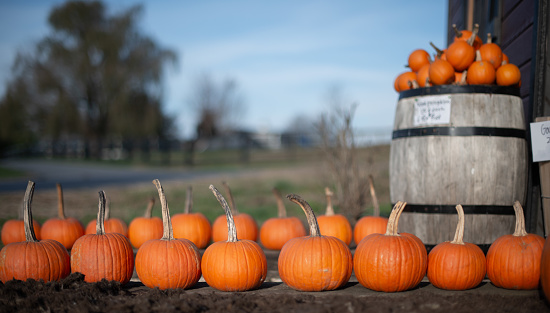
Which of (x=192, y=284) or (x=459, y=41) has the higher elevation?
(x=459, y=41)

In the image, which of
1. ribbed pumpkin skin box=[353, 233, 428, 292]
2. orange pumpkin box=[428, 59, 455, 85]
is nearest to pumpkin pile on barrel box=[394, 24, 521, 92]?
orange pumpkin box=[428, 59, 455, 85]

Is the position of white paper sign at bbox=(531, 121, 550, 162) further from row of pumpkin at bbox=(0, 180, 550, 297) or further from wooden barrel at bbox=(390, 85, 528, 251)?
row of pumpkin at bbox=(0, 180, 550, 297)

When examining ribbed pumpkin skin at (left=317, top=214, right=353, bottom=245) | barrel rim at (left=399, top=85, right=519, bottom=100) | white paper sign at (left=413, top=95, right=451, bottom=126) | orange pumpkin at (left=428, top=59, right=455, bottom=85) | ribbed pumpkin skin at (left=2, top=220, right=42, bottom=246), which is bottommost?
ribbed pumpkin skin at (left=2, top=220, right=42, bottom=246)

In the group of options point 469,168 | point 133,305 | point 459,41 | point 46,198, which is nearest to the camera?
point 133,305

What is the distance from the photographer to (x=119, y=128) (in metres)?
24.9

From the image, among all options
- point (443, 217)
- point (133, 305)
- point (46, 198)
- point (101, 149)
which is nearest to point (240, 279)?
point (133, 305)

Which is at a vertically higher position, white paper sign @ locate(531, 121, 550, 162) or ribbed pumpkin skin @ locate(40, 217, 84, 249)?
white paper sign @ locate(531, 121, 550, 162)

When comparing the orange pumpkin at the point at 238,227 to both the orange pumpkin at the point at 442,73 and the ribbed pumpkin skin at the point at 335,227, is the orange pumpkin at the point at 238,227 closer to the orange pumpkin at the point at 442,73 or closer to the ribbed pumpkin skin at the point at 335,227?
the ribbed pumpkin skin at the point at 335,227

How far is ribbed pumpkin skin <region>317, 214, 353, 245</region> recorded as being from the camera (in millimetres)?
3910

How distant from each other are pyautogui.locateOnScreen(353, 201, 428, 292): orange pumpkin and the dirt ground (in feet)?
0.20

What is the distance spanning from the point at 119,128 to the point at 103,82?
8.89ft

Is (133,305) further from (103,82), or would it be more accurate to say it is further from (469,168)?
(103,82)

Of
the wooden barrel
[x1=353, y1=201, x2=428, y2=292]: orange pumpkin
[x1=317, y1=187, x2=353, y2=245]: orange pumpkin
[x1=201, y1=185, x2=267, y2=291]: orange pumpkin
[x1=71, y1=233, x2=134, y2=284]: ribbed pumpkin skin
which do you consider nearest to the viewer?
[x1=353, y1=201, x2=428, y2=292]: orange pumpkin

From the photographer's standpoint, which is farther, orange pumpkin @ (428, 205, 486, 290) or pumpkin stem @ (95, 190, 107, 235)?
pumpkin stem @ (95, 190, 107, 235)
